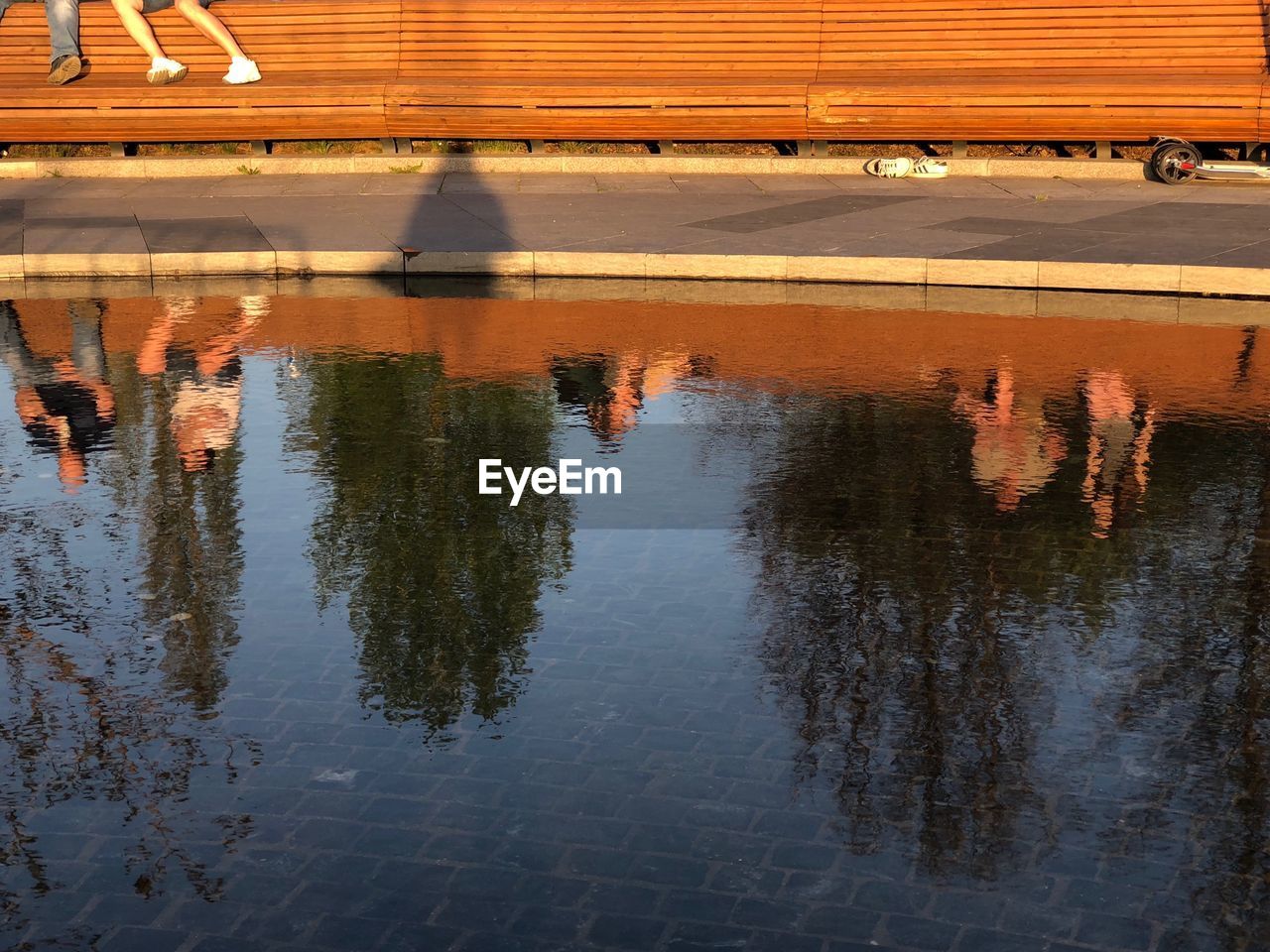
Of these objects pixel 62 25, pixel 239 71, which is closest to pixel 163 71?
pixel 239 71

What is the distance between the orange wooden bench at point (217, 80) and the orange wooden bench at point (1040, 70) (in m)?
4.86

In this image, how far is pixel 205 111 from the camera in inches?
698

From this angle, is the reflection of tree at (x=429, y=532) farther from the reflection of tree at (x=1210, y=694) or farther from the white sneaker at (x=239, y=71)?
the white sneaker at (x=239, y=71)

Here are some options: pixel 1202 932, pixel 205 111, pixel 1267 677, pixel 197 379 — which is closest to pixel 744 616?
pixel 1267 677

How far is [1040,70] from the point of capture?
17938mm

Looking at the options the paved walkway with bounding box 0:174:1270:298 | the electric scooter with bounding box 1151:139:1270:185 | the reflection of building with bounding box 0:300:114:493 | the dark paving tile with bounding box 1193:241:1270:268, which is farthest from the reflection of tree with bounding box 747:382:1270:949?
the electric scooter with bounding box 1151:139:1270:185

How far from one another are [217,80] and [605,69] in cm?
417

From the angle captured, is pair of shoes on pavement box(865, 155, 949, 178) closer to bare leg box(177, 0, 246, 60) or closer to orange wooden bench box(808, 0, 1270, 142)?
orange wooden bench box(808, 0, 1270, 142)

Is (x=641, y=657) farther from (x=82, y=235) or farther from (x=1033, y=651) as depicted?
(x=82, y=235)

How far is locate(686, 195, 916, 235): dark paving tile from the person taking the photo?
14.7 metres

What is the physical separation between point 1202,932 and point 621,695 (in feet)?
6.87

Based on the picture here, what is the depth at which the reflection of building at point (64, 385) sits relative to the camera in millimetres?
8805

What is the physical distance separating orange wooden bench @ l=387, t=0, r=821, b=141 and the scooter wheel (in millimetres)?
3544

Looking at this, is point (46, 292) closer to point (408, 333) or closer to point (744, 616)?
point (408, 333)
